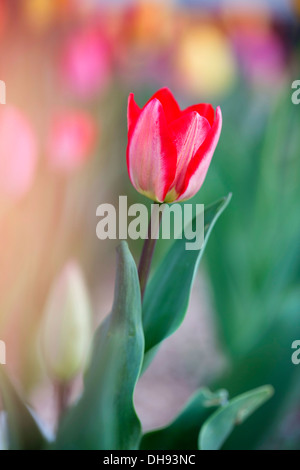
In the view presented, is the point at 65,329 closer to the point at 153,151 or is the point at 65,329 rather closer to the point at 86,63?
the point at 153,151

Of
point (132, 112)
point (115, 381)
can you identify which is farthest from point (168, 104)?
point (115, 381)

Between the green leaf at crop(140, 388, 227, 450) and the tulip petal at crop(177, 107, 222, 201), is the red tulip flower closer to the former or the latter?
the tulip petal at crop(177, 107, 222, 201)

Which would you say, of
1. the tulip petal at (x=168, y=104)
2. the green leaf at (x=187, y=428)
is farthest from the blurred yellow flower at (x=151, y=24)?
the green leaf at (x=187, y=428)

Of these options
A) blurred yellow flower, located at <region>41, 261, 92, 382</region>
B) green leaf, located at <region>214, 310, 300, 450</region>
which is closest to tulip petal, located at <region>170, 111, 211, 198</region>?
blurred yellow flower, located at <region>41, 261, 92, 382</region>

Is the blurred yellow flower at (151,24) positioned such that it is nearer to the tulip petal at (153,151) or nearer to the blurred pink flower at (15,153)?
the blurred pink flower at (15,153)
